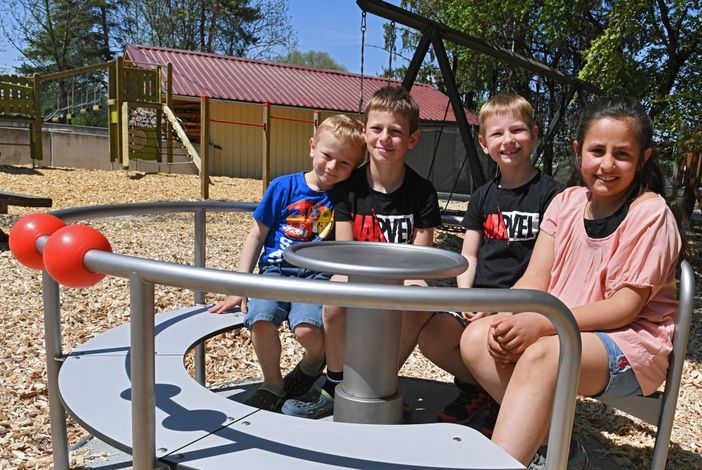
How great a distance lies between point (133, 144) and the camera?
13812 millimetres

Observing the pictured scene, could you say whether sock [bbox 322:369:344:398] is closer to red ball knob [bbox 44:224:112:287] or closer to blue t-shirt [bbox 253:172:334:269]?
blue t-shirt [bbox 253:172:334:269]

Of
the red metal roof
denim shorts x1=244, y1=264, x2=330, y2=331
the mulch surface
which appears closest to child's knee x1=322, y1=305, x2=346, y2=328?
denim shorts x1=244, y1=264, x2=330, y2=331

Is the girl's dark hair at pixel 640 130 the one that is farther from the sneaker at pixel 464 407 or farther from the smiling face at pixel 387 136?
the sneaker at pixel 464 407

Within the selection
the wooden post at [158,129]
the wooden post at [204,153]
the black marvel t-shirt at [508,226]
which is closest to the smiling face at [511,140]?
the black marvel t-shirt at [508,226]

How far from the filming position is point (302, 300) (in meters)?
1.07

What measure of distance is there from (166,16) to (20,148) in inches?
645

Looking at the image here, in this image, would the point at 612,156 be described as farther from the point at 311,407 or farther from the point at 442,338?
the point at 311,407

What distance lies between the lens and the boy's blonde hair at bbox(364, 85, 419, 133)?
2355 millimetres

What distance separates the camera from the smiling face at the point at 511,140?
7.71 feet

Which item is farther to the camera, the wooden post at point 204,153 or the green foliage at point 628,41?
the wooden post at point 204,153

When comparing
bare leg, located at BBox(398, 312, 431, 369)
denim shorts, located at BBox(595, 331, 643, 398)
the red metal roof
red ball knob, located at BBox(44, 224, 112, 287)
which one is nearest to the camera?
red ball knob, located at BBox(44, 224, 112, 287)

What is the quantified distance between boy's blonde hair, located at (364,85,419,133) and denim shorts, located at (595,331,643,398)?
111cm

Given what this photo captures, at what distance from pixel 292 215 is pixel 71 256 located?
1.32 meters

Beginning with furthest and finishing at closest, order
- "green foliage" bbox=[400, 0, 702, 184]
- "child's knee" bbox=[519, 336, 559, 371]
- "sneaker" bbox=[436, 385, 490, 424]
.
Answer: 1. "green foliage" bbox=[400, 0, 702, 184]
2. "sneaker" bbox=[436, 385, 490, 424]
3. "child's knee" bbox=[519, 336, 559, 371]
